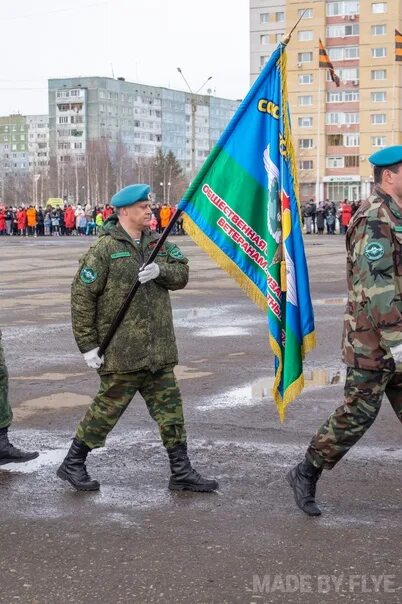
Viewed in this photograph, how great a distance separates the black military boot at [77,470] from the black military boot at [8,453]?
2.12ft

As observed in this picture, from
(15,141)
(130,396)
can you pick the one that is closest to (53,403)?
(130,396)

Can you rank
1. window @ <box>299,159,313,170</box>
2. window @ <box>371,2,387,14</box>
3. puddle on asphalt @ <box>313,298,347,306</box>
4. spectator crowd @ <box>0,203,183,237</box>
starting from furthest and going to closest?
window @ <box>299,159,313,170</box> → window @ <box>371,2,387,14</box> → spectator crowd @ <box>0,203,183,237</box> → puddle on asphalt @ <box>313,298,347,306</box>

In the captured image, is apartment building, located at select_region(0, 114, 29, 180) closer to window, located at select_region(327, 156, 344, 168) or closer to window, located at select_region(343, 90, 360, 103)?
window, located at select_region(327, 156, 344, 168)

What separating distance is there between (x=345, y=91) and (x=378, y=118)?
13.7 ft

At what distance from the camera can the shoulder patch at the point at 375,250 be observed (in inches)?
184

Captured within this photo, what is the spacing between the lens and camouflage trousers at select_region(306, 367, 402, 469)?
15.8 feet

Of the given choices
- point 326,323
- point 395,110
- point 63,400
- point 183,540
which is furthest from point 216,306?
point 395,110

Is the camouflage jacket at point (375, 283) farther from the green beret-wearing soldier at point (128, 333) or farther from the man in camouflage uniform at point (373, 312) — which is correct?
the green beret-wearing soldier at point (128, 333)

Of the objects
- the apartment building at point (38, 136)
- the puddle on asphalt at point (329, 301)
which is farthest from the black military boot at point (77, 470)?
the apartment building at point (38, 136)

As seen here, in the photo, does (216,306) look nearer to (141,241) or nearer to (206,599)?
(141,241)

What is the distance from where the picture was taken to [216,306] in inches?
603

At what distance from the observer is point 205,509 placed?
5.22m

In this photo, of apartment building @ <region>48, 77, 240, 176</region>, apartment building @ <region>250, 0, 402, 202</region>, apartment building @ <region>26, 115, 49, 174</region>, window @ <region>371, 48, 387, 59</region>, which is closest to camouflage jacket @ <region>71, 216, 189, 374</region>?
apartment building @ <region>250, 0, 402, 202</region>

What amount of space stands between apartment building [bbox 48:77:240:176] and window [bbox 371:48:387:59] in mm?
48390
